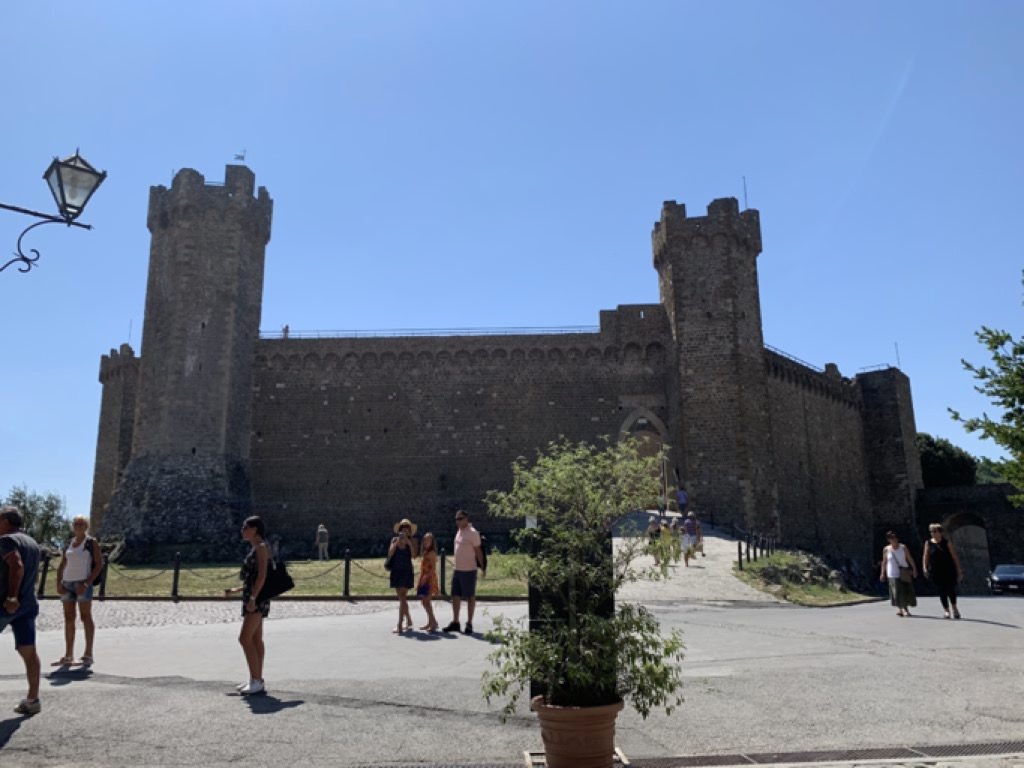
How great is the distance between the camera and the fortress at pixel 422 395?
1057 inches

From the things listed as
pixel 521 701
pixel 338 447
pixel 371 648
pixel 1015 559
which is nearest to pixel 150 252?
pixel 338 447

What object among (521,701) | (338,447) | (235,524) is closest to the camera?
(521,701)

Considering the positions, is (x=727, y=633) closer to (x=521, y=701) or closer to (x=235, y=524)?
(x=521, y=701)

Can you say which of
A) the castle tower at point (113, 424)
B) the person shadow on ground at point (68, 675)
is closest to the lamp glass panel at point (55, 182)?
the person shadow on ground at point (68, 675)

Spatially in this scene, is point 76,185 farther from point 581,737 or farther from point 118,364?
point 118,364

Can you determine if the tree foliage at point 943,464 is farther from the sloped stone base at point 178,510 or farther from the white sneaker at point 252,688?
the white sneaker at point 252,688

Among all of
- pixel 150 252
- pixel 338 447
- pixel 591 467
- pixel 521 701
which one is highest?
pixel 150 252

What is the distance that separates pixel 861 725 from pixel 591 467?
8.84 ft

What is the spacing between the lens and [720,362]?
27.3 meters

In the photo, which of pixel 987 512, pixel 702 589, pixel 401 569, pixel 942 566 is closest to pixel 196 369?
pixel 702 589

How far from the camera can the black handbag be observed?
6.49 meters

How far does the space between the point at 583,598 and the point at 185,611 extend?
10.4 m

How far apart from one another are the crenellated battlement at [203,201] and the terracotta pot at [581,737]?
28078mm

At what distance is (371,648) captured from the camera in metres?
8.51
